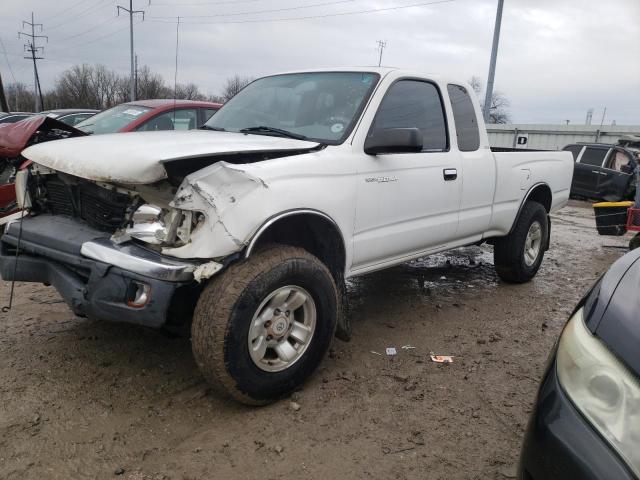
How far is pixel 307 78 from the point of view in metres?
4.03

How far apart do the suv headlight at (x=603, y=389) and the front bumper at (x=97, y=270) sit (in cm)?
169

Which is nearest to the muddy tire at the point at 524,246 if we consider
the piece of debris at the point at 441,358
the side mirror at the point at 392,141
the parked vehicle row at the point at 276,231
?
the parked vehicle row at the point at 276,231

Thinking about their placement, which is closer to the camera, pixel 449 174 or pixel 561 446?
pixel 561 446

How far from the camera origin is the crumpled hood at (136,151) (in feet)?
8.41

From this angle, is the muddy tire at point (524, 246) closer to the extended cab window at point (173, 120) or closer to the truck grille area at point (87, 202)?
the truck grille area at point (87, 202)

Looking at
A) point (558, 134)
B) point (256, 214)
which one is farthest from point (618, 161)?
point (256, 214)

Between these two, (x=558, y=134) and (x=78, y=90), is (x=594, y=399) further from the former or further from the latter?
(x=78, y=90)

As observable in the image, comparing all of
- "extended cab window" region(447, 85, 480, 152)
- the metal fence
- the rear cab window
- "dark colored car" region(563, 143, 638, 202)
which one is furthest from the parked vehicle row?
the metal fence

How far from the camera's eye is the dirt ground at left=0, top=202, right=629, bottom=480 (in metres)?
2.46

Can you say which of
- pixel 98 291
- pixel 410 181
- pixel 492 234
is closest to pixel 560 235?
pixel 492 234

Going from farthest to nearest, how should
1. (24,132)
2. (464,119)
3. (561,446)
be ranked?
1. (464,119)
2. (24,132)
3. (561,446)

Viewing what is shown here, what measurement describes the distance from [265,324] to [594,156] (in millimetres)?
13807

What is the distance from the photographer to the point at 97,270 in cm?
262

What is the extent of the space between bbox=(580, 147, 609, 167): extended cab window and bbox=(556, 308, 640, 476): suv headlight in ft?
45.8
